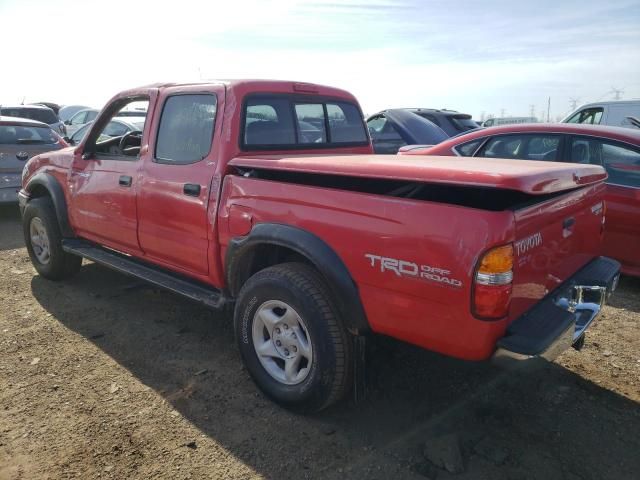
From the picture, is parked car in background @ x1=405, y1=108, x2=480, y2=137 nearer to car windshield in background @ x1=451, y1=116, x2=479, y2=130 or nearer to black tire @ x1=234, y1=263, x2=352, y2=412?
car windshield in background @ x1=451, y1=116, x2=479, y2=130

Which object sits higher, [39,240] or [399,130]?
[399,130]

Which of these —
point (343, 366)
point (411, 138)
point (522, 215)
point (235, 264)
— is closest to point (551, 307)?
point (522, 215)

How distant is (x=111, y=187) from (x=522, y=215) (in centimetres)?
321

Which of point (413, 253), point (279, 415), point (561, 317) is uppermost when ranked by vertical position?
point (413, 253)

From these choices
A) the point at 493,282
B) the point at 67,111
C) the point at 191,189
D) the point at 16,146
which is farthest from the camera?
the point at 67,111

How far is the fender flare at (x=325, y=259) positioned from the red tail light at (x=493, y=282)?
0.61 m

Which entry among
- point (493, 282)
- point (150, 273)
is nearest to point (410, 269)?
point (493, 282)

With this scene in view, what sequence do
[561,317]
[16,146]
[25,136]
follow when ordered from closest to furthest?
1. [561,317]
2. [16,146]
3. [25,136]

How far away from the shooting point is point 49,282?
516 centimetres

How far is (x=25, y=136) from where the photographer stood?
8.23 m

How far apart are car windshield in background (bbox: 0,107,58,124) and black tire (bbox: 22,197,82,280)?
894 centimetres

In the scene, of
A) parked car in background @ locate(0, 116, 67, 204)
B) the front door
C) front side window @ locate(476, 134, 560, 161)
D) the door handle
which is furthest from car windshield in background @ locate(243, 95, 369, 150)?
parked car in background @ locate(0, 116, 67, 204)

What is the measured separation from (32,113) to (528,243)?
1389cm

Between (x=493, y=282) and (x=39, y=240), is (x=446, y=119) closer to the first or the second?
(x=39, y=240)
